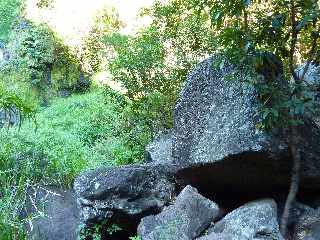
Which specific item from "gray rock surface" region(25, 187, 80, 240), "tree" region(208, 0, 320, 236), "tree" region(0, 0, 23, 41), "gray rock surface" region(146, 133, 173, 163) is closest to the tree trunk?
"tree" region(208, 0, 320, 236)

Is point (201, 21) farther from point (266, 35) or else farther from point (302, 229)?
point (302, 229)

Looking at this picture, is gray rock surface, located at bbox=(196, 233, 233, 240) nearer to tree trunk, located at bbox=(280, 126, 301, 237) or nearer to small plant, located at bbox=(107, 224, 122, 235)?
tree trunk, located at bbox=(280, 126, 301, 237)

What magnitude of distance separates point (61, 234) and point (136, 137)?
214 centimetres

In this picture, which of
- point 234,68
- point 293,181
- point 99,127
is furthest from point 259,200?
point 99,127

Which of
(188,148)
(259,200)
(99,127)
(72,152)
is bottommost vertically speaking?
(259,200)

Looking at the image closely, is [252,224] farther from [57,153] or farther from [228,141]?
[57,153]

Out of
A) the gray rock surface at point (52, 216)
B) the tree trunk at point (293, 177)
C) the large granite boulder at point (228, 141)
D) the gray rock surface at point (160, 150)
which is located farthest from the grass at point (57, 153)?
the tree trunk at point (293, 177)

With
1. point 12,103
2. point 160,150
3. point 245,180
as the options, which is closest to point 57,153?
point 12,103

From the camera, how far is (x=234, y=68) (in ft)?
13.1

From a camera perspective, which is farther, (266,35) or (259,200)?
(259,200)

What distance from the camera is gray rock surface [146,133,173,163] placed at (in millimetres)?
5371

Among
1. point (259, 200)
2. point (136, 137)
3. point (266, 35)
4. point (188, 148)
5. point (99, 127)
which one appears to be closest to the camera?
point (266, 35)

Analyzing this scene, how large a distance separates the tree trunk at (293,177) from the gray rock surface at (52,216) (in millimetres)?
1956

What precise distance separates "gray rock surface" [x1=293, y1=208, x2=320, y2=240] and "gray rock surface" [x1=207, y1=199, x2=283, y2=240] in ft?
1.01
